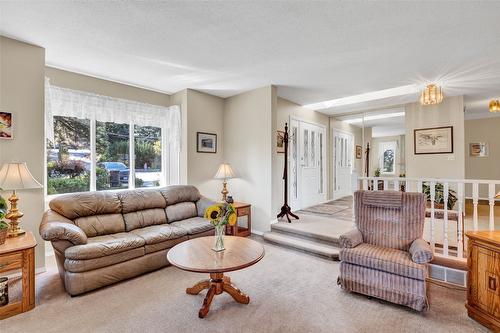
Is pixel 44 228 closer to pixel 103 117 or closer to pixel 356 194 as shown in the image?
pixel 103 117

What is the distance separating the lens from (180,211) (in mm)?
3834

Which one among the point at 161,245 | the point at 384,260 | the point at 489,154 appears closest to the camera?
the point at 384,260

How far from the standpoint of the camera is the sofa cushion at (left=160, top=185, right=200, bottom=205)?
3856mm

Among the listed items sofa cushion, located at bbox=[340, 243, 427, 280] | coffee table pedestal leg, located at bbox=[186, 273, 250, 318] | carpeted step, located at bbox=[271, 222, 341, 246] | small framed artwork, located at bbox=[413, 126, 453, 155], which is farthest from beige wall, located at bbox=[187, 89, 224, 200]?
small framed artwork, located at bbox=[413, 126, 453, 155]

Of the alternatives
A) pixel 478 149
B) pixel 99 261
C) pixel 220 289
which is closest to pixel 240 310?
pixel 220 289

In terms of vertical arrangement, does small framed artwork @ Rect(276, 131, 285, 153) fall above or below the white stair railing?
above

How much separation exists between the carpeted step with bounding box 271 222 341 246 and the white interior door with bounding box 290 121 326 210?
3.78 feet

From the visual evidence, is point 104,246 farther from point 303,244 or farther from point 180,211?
point 303,244

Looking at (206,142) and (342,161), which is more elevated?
(206,142)

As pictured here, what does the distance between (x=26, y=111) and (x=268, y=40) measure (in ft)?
9.57

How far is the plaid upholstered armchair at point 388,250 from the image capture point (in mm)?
2113

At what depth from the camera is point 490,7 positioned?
2.11 m

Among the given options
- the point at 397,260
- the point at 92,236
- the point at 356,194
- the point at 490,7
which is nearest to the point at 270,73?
the point at 356,194

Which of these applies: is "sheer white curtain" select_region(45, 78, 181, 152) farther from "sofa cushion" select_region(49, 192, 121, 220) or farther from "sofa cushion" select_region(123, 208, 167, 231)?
"sofa cushion" select_region(123, 208, 167, 231)
